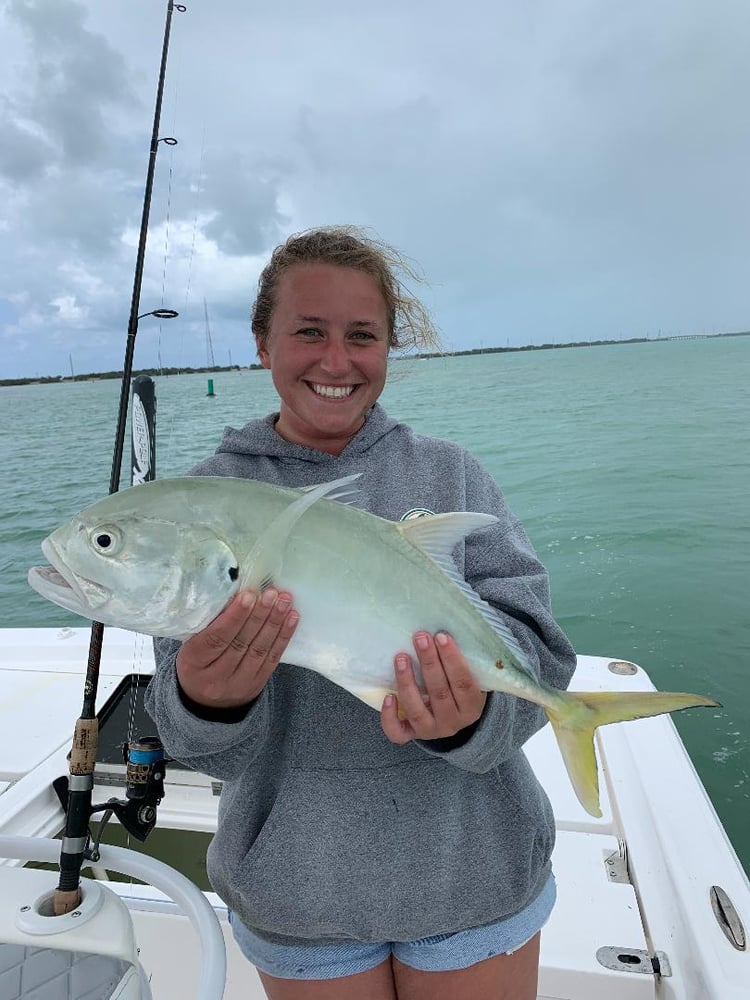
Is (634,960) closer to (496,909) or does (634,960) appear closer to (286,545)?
(496,909)

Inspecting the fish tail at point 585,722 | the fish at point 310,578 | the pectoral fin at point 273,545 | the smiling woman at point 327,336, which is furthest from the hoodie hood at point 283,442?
the fish tail at point 585,722

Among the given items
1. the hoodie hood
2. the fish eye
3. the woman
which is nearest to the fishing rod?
the woman

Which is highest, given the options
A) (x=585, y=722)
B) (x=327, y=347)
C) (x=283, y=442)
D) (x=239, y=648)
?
(x=327, y=347)

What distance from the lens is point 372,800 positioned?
5.11 ft

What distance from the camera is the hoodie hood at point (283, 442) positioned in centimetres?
184

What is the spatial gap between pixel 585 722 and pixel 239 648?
2.76 feet

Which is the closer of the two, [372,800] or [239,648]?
[239,648]

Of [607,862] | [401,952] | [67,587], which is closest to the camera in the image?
[67,587]

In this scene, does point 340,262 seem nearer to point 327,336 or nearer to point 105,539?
point 327,336

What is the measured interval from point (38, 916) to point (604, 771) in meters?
2.40

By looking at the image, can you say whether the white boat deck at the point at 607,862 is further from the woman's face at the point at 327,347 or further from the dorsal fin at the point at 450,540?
the woman's face at the point at 327,347

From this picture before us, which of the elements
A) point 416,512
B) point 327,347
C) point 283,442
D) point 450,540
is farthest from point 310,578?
point 327,347

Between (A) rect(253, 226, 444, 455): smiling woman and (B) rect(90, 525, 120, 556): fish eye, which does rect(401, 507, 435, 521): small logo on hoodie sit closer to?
(A) rect(253, 226, 444, 455): smiling woman

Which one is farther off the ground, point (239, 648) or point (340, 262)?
point (340, 262)
